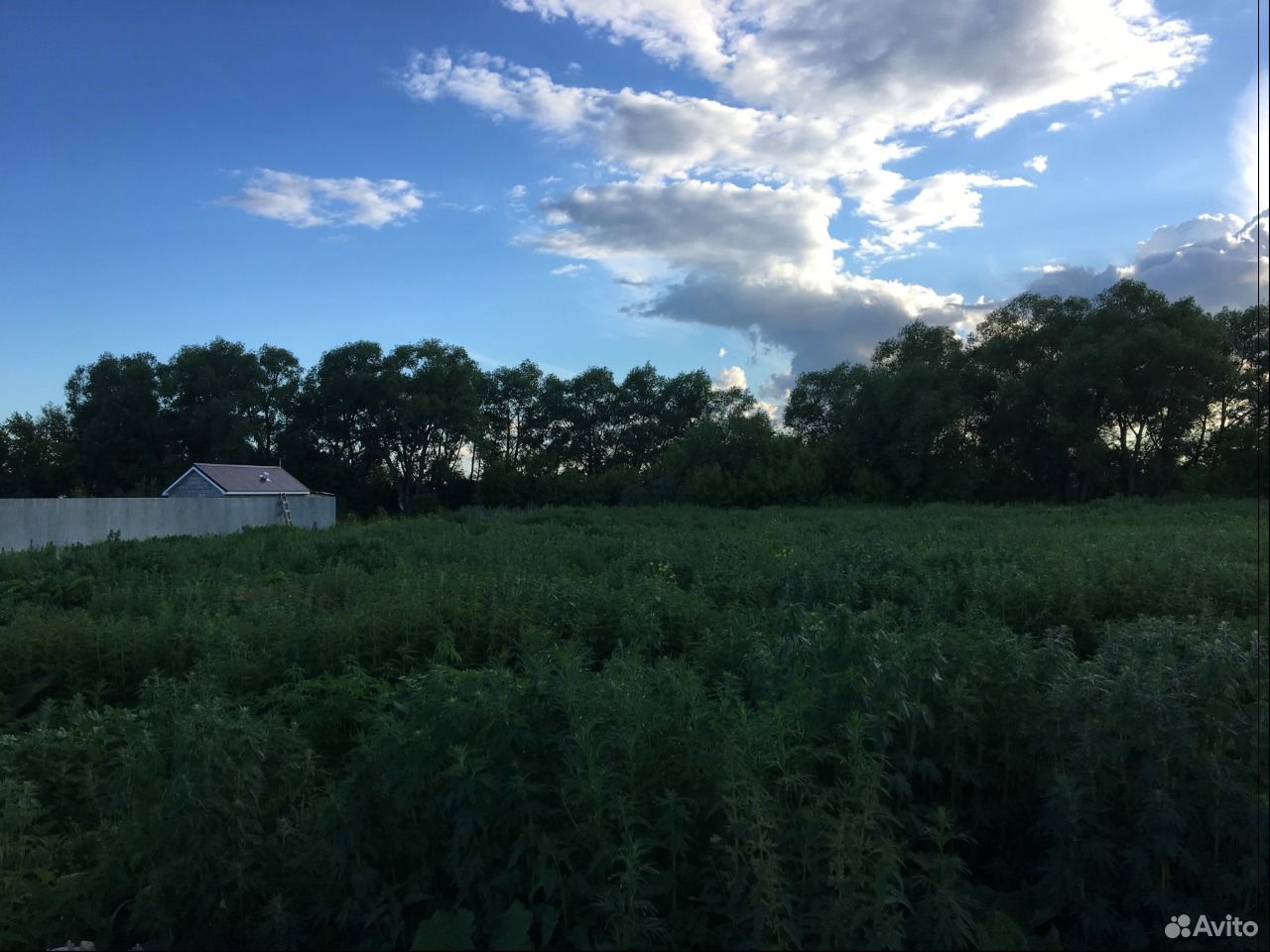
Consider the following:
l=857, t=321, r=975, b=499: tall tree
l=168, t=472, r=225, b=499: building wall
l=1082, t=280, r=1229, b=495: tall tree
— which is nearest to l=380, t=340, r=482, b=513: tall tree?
l=168, t=472, r=225, b=499: building wall

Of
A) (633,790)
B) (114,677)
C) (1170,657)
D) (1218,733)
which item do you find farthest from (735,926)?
(114,677)

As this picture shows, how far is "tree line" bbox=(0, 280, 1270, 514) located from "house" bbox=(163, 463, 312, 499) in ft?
37.3

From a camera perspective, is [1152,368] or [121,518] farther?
[1152,368]

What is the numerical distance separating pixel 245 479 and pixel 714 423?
24650mm

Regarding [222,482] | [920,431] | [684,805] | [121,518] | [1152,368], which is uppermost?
[1152,368]

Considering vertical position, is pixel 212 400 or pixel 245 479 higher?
pixel 212 400

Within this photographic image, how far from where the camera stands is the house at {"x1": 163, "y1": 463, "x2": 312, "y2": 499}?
3710cm

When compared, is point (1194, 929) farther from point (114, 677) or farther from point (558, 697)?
point (114, 677)

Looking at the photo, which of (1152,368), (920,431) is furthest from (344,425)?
(1152,368)

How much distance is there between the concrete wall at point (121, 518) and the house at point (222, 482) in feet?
16.4

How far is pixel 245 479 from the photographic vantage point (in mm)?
39688

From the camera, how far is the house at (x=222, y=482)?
37.1m

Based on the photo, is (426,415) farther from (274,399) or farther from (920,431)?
(920,431)

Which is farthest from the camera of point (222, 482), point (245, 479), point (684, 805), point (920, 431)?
point (920, 431)
